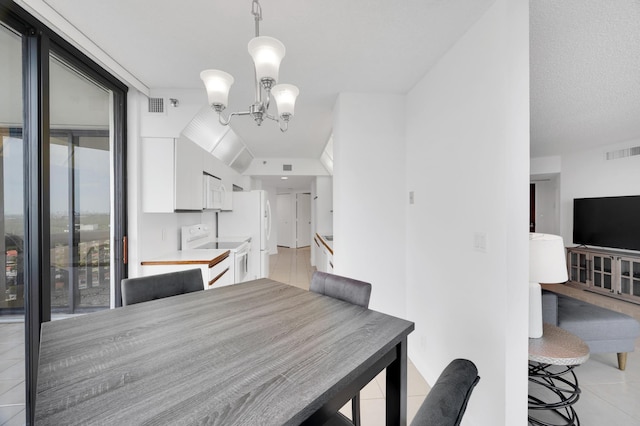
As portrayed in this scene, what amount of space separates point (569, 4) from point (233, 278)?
12.0 ft

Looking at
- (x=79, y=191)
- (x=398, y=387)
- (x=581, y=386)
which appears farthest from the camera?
(x=581, y=386)

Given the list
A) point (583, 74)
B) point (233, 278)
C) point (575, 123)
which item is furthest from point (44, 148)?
point (575, 123)

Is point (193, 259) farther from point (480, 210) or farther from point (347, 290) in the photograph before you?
point (480, 210)

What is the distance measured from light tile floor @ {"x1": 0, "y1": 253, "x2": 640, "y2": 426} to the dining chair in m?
0.54

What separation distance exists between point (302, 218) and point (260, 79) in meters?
8.00

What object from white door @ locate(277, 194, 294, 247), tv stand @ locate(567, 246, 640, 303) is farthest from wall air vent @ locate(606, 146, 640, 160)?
white door @ locate(277, 194, 294, 247)

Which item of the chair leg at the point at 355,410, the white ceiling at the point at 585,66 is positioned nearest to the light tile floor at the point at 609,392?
the chair leg at the point at 355,410

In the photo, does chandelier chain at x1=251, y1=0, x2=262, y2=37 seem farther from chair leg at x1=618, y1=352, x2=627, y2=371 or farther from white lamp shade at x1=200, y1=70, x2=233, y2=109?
chair leg at x1=618, y1=352, x2=627, y2=371

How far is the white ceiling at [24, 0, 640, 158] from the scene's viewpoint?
1.42 meters

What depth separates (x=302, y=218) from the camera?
29.7ft

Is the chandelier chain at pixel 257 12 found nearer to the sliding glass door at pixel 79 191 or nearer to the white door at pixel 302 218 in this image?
the sliding glass door at pixel 79 191

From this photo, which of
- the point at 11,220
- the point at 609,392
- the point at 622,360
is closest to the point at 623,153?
the point at 622,360

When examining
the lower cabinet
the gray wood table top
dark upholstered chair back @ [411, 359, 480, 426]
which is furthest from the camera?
the lower cabinet

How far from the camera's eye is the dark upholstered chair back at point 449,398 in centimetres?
49
